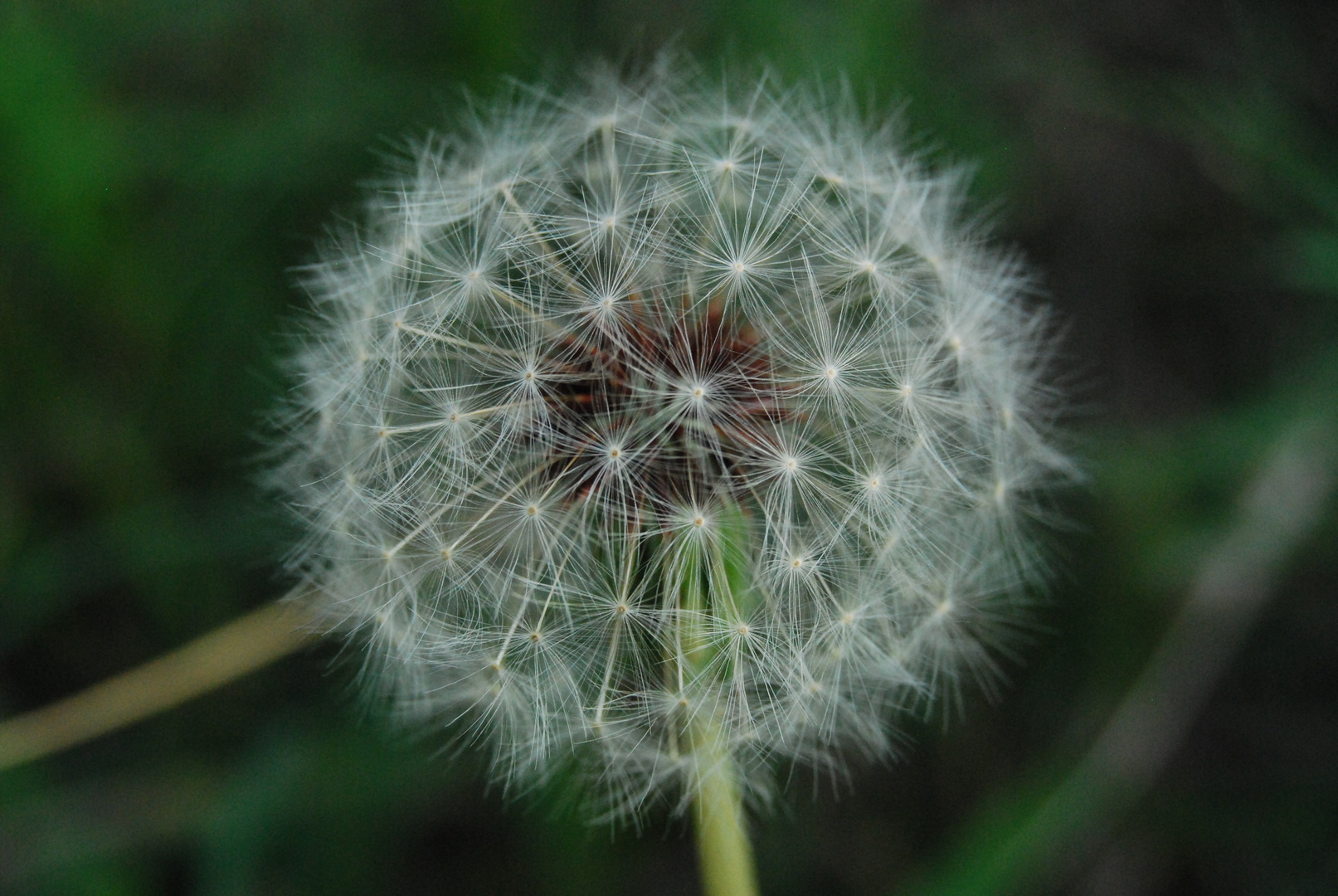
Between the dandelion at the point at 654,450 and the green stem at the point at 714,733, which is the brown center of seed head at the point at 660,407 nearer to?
the dandelion at the point at 654,450

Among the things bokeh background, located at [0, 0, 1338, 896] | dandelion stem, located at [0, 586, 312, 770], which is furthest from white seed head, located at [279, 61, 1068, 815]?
bokeh background, located at [0, 0, 1338, 896]

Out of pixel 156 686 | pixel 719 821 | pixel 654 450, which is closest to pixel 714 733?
pixel 719 821

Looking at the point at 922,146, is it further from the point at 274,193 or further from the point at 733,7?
the point at 274,193

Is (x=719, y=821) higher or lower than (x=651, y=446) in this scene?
lower

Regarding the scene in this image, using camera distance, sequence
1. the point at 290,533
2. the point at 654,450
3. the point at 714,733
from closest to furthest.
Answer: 1. the point at 654,450
2. the point at 714,733
3. the point at 290,533

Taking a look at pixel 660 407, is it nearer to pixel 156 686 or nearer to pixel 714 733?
pixel 714 733

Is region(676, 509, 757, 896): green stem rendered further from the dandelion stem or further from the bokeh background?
the dandelion stem

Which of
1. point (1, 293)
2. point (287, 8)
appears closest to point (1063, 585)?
point (287, 8)
